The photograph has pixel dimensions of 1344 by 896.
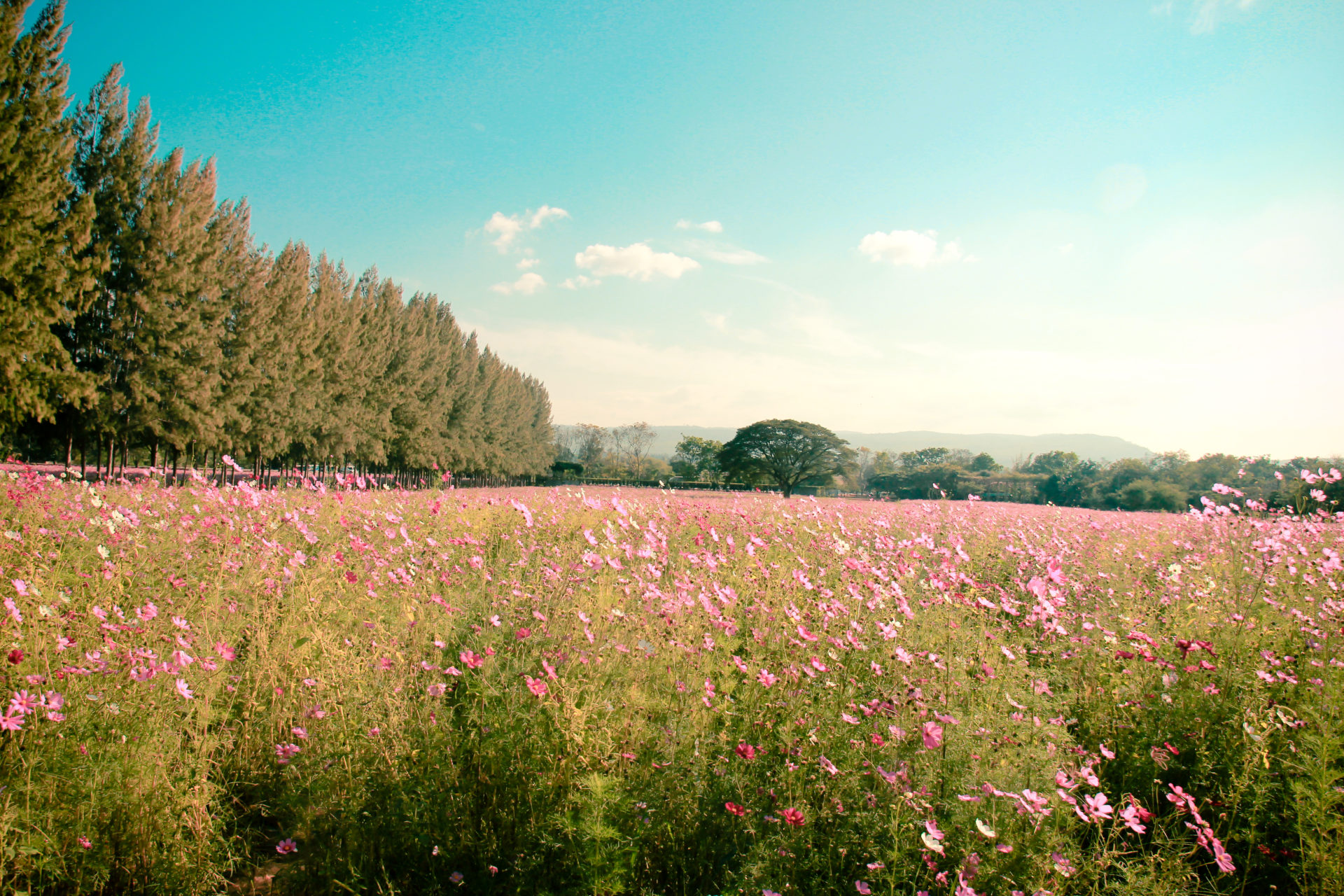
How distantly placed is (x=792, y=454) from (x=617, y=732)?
57663 millimetres

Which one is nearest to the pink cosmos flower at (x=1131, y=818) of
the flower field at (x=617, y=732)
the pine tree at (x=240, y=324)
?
the flower field at (x=617, y=732)

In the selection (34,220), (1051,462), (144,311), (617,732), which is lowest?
(617,732)

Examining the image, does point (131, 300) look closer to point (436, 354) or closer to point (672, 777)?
point (436, 354)

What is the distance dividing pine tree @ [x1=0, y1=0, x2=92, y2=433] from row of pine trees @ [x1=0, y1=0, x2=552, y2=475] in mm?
37

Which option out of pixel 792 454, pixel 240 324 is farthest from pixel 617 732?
pixel 792 454

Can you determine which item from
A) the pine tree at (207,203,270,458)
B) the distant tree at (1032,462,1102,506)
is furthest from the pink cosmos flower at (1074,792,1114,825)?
the distant tree at (1032,462,1102,506)

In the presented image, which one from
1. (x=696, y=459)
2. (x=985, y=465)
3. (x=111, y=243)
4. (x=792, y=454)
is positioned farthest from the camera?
(x=696, y=459)

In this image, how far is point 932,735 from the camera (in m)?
2.07

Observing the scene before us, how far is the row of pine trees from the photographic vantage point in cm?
1462

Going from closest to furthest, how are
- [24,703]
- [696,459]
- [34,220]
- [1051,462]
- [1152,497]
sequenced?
1. [24,703]
2. [34,220]
3. [1152,497]
4. [1051,462]
5. [696,459]

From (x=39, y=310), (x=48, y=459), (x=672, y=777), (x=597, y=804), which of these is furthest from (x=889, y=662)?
(x=48, y=459)

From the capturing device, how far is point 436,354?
114 feet

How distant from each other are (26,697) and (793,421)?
59709mm

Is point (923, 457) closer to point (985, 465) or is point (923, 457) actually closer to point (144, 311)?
point (985, 465)
